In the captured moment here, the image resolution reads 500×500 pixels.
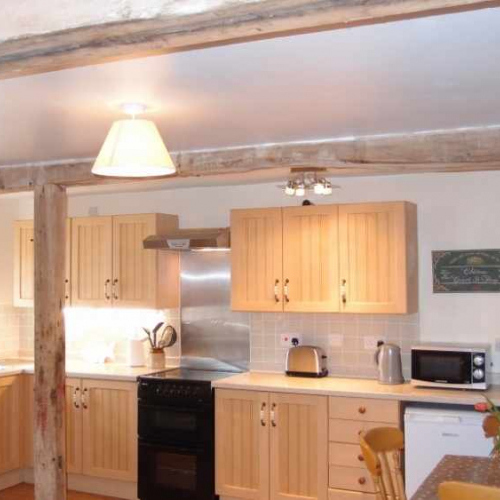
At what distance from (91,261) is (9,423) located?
155cm

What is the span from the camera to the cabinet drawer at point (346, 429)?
5.20 m

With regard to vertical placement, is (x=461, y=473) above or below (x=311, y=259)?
below

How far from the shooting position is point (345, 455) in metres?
5.26

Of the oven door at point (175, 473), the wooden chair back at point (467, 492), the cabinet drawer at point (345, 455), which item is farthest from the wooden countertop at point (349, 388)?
the wooden chair back at point (467, 492)

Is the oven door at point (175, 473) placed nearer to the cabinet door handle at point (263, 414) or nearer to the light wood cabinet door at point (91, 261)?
the cabinet door handle at point (263, 414)

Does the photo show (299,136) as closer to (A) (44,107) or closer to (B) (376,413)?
(A) (44,107)

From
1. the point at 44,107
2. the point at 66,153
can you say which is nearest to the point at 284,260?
the point at 66,153

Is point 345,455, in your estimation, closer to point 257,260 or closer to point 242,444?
point 242,444

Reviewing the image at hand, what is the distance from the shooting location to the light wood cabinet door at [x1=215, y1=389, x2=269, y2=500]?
5520 millimetres

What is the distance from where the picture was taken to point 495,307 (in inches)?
215

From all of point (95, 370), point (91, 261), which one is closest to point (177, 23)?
point (95, 370)

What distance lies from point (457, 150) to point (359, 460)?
2.35m

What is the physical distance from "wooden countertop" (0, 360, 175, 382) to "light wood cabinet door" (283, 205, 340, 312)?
55.3 inches

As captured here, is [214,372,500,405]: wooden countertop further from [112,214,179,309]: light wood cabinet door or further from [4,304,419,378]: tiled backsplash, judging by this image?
[112,214,179,309]: light wood cabinet door
